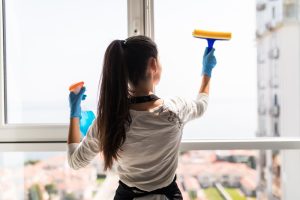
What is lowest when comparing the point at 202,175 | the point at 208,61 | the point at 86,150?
the point at 202,175

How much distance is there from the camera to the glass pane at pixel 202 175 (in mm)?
1470

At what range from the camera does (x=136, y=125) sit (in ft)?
3.67

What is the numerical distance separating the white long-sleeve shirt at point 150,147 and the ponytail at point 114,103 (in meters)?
0.04

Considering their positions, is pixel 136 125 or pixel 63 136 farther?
pixel 63 136

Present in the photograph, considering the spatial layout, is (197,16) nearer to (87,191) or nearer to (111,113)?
(111,113)

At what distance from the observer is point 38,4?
149cm

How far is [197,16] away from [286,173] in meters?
0.80

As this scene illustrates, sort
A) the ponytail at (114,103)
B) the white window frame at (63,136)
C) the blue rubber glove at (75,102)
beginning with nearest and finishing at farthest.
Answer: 1. the ponytail at (114,103)
2. the blue rubber glove at (75,102)
3. the white window frame at (63,136)

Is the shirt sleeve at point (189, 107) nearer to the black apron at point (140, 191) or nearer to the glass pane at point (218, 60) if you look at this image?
the black apron at point (140, 191)

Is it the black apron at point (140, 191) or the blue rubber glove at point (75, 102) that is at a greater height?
the blue rubber glove at point (75, 102)

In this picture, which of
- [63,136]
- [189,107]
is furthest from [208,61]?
[63,136]

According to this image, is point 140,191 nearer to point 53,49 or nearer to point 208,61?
point 208,61

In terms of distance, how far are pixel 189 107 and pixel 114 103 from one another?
0.28 meters

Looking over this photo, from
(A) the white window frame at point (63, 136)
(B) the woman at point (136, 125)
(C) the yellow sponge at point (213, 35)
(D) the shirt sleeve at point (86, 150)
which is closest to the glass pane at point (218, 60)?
(A) the white window frame at point (63, 136)
